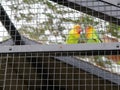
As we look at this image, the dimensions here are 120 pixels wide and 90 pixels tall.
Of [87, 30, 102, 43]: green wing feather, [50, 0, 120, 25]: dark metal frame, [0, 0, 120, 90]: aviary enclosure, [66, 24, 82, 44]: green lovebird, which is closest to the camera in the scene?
[0, 0, 120, 90]: aviary enclosure

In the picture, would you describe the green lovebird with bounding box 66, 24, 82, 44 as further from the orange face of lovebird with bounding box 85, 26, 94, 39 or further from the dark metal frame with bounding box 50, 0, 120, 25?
the dark metal frame with bounding box 50, 0, 120, 25

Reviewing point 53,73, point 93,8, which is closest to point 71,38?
point 53,73

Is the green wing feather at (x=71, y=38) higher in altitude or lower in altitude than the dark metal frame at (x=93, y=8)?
lower

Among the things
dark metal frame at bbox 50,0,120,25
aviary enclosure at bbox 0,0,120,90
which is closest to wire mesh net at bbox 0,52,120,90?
aviary enclosure at bbox 0,0,120,90

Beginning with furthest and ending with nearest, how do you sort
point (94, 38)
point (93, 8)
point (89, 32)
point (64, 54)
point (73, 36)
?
point (73, 36), point (89, 32), point (94, 38), point (93, 8), point (64, 54)

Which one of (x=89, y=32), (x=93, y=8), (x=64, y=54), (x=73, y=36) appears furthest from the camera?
(x=73, y=36)

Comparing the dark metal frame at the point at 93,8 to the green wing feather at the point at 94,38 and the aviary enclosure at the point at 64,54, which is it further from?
the green wing feather at the point at 94,38

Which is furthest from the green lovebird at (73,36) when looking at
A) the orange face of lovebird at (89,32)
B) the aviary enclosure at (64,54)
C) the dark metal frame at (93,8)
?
the dark metal frame at (93,8)

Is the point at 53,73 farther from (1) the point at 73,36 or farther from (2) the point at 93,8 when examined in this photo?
(2) the point at 93,8

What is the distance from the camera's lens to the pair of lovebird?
297cm

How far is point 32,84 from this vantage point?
11.1 ft

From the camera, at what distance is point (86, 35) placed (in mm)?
2977

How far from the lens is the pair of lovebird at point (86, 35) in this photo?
117 inches

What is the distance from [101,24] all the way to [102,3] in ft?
3.13
